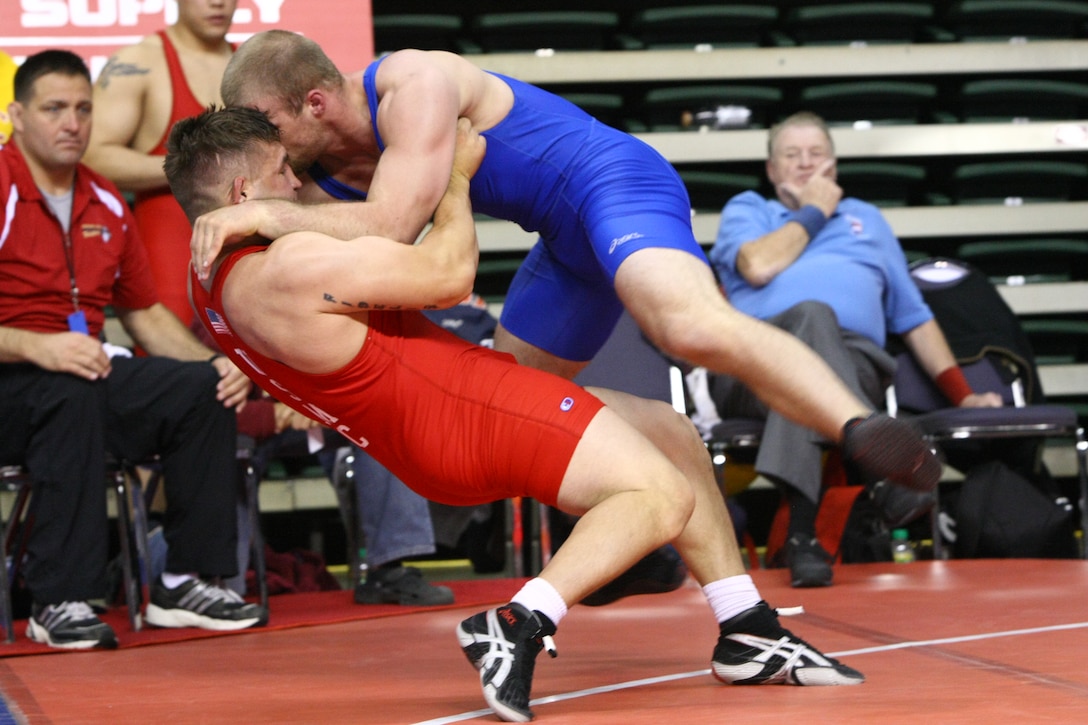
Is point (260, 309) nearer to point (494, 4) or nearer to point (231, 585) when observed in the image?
point (231, 585)

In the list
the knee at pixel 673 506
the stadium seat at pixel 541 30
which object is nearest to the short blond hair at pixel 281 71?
the knee at pixel 673 506

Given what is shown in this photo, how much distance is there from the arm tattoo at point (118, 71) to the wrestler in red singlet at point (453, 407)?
→ 210cm

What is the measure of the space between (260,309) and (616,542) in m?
0.68

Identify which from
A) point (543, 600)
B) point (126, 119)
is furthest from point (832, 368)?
point (126, 119)

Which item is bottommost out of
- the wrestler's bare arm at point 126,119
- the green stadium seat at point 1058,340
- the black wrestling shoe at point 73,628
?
the black wrestling shoe at point 73,628

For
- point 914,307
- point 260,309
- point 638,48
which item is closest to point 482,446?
point 260,309

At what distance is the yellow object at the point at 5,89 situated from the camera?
431 cm

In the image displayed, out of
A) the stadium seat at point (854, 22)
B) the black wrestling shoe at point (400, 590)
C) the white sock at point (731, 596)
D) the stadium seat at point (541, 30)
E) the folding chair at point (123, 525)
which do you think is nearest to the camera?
the white sock at point (731, 596)

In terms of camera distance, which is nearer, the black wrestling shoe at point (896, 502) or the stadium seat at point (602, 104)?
the black wrestling shoe at point (896, 502)

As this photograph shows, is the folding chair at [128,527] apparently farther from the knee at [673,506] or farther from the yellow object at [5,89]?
the knee at [673,506]

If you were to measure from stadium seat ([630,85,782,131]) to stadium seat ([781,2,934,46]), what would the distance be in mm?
276

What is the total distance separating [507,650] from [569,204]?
915 mm

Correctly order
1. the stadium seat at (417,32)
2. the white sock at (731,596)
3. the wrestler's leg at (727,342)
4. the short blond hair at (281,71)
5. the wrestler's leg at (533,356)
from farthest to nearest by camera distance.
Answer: the stadium seat at (417,32), the wrestler's leg at (533,356), the short blond hair at (281,71), the white sock at (731,596), the wrestler's leg at (727,342)

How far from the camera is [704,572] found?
8.02ft
